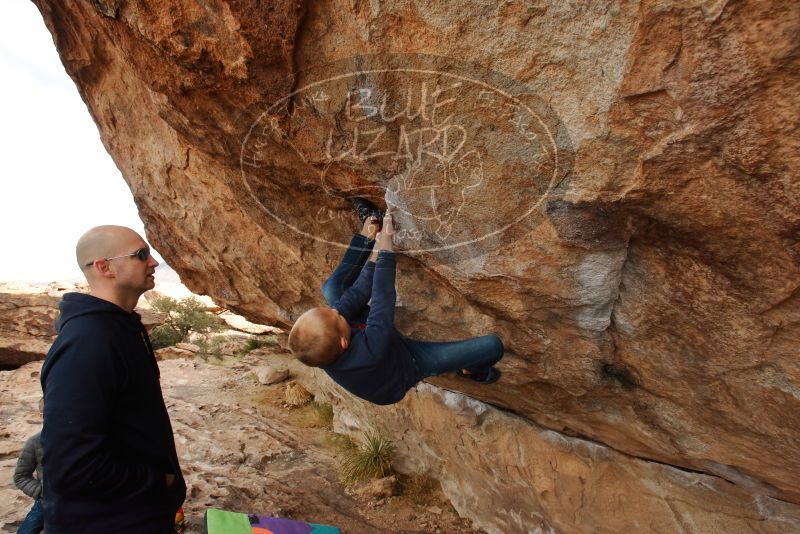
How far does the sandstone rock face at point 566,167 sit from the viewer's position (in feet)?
5.13

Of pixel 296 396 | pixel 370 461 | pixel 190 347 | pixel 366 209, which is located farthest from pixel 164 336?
pixel 366 209

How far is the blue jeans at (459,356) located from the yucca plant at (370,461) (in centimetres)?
248

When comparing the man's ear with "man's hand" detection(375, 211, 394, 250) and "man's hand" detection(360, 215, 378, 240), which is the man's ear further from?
"man's hand" detection(360, 215, 378, 240)

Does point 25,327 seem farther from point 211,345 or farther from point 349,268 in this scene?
point 349,268

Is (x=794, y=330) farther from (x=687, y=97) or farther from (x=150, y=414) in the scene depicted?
(x=150, y=414)

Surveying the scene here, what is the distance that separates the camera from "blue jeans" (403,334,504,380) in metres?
2.89

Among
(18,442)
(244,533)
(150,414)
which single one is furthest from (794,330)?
(18,442)

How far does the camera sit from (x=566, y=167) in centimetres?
195

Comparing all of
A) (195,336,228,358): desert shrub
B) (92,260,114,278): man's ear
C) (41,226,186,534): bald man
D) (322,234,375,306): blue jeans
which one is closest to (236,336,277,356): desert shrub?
(195,336,228,358): desert shrub

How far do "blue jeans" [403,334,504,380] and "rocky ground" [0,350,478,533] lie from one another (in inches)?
89.4

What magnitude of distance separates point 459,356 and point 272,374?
18.7 feet

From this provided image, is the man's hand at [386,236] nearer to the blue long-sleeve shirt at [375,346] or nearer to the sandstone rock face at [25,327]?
the blue long-sleeve shirt at [375,346]

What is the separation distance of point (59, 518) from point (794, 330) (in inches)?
114

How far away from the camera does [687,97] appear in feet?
5.05
